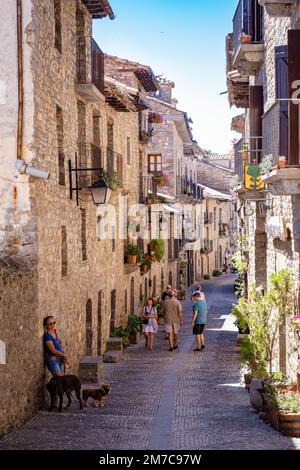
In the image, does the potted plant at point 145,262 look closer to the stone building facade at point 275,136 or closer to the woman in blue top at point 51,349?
the stone building facade at point 275,136

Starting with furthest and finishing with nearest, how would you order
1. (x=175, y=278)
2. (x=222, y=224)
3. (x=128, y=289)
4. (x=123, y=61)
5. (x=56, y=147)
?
(x=222, y=224) → (x=175, y=278) → (x=123, y=61) → (x=128, y=289) → (x=56, y=147)

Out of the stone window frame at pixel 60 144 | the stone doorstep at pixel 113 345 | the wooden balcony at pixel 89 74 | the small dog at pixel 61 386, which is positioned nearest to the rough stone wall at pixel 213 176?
the stone doorstep at pixel 113 345

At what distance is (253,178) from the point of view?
16.4m

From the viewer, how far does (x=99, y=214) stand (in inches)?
831

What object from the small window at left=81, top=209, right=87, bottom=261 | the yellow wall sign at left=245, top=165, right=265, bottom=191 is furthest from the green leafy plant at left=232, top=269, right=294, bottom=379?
the small window at left=81, top=209, right=87, bottom=261

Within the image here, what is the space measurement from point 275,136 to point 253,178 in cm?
373

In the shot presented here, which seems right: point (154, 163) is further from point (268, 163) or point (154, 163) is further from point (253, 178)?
point (268, 163)

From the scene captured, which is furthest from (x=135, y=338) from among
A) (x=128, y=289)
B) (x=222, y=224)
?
(x=222, y=224)

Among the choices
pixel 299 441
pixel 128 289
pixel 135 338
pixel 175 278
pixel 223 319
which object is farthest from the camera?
pixel 175 278

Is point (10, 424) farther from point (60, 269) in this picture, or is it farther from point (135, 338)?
point (135, 338)

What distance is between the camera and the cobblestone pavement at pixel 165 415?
10898 millimetres

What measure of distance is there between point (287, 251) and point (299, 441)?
430 centimetres

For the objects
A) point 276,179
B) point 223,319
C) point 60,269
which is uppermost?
point 276,179

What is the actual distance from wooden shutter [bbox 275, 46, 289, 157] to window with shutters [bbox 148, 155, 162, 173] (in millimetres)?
24474
